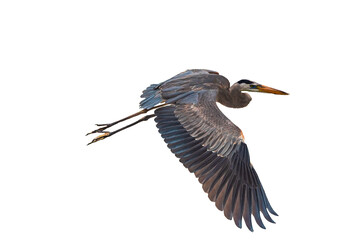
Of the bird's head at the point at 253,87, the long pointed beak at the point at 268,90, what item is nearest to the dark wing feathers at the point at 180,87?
the bird's head at the point at 253,87

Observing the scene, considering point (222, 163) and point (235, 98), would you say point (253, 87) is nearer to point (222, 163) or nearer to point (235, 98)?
point (235, 98)

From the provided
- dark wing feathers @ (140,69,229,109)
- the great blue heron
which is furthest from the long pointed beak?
the great blue heron

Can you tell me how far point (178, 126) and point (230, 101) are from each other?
51.2 inches

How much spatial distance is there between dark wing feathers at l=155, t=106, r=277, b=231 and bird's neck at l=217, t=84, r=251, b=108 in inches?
40.6

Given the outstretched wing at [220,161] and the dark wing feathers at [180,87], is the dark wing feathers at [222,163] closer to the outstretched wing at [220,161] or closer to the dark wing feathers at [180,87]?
the outstretched wing at [220,161]

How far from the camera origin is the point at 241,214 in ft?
21.2

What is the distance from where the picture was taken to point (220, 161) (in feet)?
21.9

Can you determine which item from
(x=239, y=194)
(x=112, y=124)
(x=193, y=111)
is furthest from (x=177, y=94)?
(x=239, y=194)

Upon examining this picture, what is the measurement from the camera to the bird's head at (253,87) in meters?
8.02

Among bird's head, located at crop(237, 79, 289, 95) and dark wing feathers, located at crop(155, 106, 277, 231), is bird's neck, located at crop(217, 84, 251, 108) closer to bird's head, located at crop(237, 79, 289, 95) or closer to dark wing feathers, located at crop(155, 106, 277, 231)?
bird's head, located at crop(237, 79, 289, 95)

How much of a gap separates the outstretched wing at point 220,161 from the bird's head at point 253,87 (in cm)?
115

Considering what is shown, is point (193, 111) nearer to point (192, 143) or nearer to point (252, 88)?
point (192, 143)

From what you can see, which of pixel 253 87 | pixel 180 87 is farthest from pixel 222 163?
pixel 253 87

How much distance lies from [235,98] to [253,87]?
1.01 feet
